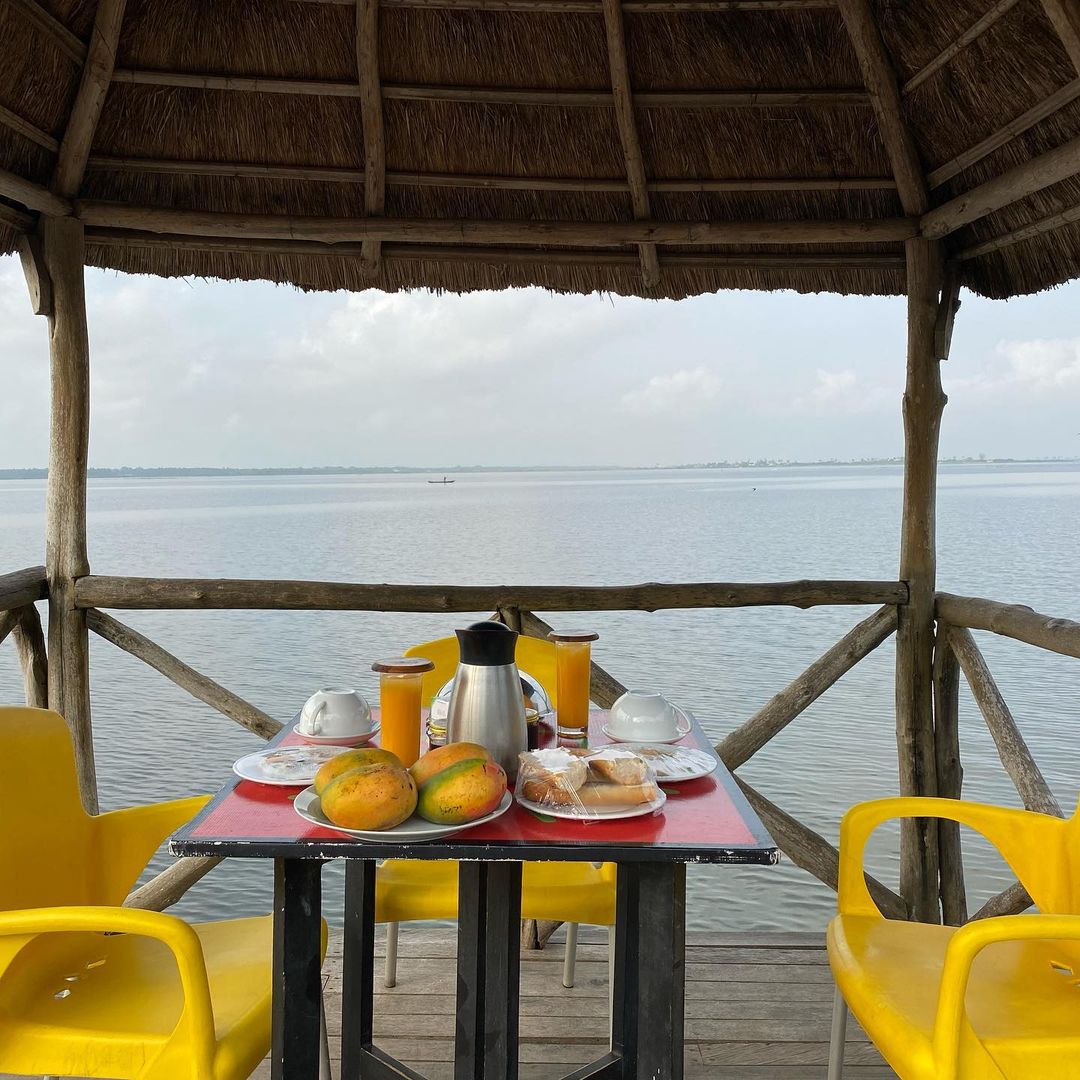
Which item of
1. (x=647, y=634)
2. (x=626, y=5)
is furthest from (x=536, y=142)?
(x=647, y=634)

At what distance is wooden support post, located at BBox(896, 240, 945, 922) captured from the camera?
3.21 metres

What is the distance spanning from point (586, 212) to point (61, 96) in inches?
64.2

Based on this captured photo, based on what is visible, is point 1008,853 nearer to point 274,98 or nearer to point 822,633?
point 274,98

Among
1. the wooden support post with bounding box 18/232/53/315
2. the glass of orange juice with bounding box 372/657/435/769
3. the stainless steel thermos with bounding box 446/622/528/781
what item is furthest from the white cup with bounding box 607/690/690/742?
the wooden support post with bounding box 18/232/53/315

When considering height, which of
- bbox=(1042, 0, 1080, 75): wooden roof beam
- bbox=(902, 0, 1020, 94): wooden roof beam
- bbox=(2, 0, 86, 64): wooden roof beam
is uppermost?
bbox=(2, 0, 86, 64): wooden roof beam

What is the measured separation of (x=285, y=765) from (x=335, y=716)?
0.20 metres

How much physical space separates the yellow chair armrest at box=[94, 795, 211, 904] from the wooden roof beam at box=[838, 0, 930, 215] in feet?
8.69

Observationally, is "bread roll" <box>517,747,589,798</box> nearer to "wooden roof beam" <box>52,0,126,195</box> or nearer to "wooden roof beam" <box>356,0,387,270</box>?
"wooden roof beam" <box>356,0,387,270</box>

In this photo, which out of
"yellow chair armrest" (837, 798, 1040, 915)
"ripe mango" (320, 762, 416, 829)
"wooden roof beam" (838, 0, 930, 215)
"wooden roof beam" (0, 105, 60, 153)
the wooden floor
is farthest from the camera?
"wooden roof beam" (838, 0, 930, 215)

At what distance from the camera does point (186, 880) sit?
3.11 m

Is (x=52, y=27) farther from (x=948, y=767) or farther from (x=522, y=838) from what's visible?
(x=948, y=767)

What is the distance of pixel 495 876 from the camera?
152 centimetres

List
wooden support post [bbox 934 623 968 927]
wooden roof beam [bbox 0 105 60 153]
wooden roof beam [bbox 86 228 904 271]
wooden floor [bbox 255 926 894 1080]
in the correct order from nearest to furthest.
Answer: wooden floor [bbox 255 926 894 1080]
wooden roof beam [bbox 0 105 60 153]
wooden support post [bbox 934 623 968 927]
wooden roof beam [bbox 86 228 904 271]

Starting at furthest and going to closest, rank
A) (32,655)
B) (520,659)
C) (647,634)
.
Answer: (647,634) < (32,655) < (520,659)
